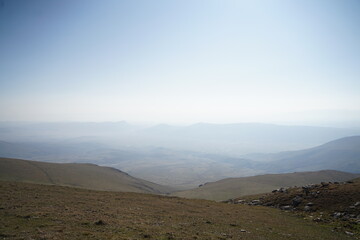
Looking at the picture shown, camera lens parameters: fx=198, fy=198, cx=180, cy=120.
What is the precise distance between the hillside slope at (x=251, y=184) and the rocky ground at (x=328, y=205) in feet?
133

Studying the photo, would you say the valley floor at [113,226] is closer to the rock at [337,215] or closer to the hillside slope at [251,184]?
the rock at [337,215]

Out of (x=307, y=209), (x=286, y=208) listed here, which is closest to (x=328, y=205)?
(x=307, y=209)

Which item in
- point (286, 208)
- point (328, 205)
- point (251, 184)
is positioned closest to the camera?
point (328, 205)

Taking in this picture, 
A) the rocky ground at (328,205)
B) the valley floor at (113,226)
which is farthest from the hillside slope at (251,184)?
the valley floor at (113,226)

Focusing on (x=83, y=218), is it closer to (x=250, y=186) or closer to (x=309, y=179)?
(x=250, y=186)

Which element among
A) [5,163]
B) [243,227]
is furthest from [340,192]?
[5,163]

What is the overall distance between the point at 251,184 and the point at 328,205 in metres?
→ 77.1

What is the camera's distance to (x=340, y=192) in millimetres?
31781

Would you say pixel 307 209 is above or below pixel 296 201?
above

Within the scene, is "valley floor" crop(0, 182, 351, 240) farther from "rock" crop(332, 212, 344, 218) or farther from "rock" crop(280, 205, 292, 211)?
A: "rock" crop(280, 205, 292, 211)

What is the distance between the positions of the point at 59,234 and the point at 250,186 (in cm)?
9819

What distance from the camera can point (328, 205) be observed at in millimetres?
30141

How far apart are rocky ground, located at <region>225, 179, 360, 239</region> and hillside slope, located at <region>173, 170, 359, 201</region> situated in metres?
40.6

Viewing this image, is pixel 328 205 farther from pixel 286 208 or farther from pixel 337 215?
pixel 286 208
